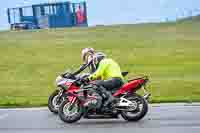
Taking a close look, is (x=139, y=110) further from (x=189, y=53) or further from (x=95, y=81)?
(x=189, y=53)

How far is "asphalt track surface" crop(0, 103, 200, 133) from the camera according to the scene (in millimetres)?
11075

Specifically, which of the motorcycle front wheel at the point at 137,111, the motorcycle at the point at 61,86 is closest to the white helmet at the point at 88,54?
the motorcycle at the point at 61,86

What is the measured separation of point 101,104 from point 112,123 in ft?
1.52

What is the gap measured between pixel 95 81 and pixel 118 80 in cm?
49

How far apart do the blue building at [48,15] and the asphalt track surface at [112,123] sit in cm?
3336

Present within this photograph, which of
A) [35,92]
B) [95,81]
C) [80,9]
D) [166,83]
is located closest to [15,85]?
[35,92]

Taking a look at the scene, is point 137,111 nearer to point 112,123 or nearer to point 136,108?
point 136,108

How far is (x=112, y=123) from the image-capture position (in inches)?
478

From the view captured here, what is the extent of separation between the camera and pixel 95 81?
12391 mm

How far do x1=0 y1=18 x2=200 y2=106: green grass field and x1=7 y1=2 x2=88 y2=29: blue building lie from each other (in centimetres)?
482

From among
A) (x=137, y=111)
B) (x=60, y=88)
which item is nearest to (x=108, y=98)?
(x=137, y=111)

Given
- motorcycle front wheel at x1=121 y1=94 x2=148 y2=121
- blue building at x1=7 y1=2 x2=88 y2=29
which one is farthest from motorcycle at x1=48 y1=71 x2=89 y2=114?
blue building at x1=7 y1=2 x2=88 y2=29

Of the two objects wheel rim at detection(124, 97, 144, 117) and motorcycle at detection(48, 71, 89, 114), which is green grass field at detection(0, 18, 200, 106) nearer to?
motorcycle at detection(48, 71, 89, 114)

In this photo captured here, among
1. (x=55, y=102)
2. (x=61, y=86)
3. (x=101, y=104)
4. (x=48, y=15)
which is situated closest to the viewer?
(x=101, y=104)
